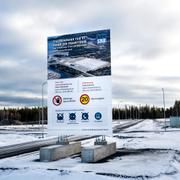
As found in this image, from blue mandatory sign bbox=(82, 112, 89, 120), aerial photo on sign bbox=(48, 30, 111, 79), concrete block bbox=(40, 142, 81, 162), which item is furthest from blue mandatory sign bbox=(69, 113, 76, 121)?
aerial photo on sign bbox=(48, 30, 111, 79)

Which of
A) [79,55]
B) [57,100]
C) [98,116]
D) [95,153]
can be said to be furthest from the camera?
[57,100]

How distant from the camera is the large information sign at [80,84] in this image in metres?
19.9

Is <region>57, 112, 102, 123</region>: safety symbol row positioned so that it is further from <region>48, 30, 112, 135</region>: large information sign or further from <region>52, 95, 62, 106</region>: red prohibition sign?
<region>52, 95, 62, 106</region>: red prohibition sign

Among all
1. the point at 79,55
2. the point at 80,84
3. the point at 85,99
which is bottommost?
the point at 85,99

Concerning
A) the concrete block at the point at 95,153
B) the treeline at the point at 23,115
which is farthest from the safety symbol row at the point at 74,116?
the treeline at the point at 23,115

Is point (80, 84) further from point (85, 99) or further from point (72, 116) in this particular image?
point (72, 116)

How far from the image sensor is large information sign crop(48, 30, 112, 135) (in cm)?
1992

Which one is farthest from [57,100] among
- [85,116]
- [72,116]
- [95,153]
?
[95,153]

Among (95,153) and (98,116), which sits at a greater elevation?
(98,116)

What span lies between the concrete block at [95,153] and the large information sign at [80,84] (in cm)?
115

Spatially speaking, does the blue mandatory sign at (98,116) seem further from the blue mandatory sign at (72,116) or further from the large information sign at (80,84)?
the blue mandatory sign at (72,116)

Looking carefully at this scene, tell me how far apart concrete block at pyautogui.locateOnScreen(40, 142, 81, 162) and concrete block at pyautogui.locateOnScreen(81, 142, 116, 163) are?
181cm

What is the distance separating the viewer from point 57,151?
18.6 metres

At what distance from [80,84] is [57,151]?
13.3 ft
